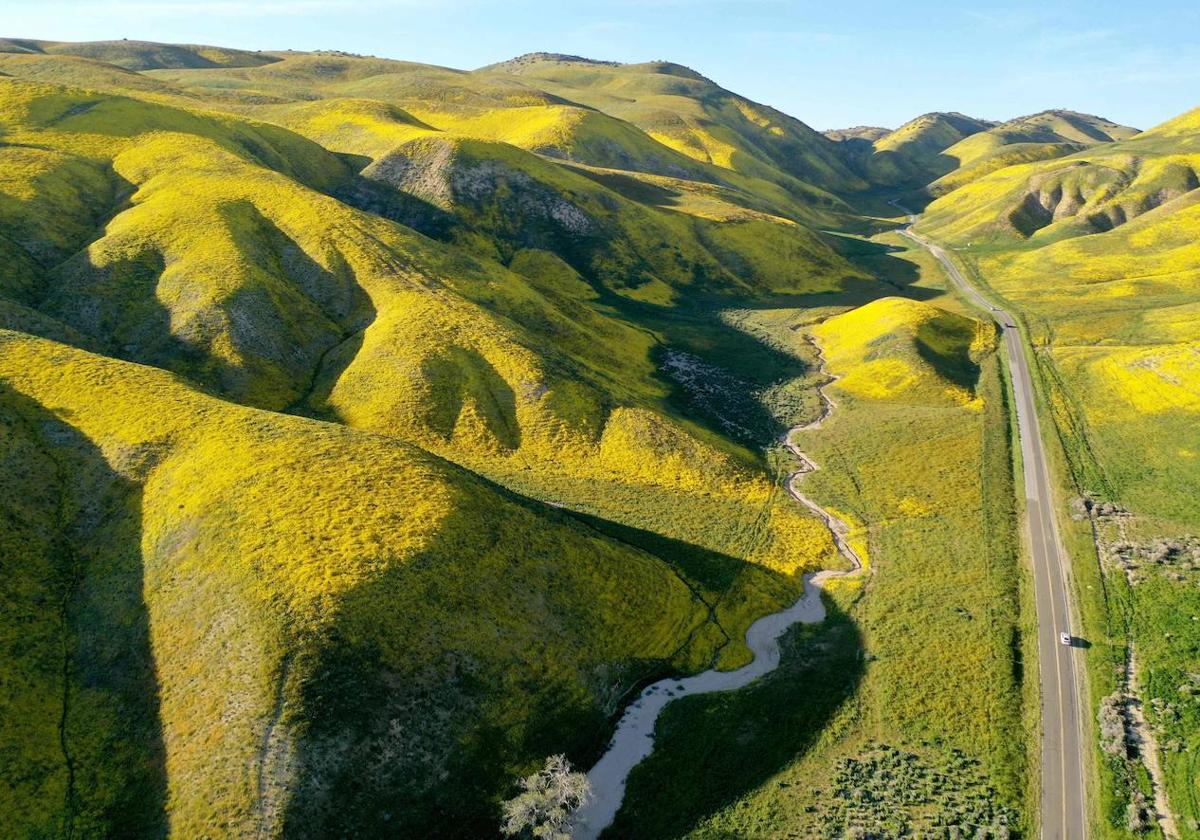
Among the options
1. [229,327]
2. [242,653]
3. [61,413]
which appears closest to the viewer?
[242,653]

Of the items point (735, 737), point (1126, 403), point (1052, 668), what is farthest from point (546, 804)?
point (1126, 403)

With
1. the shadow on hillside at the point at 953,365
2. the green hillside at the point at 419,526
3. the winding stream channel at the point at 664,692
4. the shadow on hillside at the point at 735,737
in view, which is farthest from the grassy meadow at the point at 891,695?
the shadow on hillside at the point at 953,365

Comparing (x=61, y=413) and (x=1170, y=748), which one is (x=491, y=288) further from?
(x=1170, y=748)

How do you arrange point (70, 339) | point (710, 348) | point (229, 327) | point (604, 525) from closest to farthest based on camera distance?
point (604, 525) → point (70, 339) → point (229, 327) → point (710, 348)

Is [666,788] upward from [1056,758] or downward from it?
downward

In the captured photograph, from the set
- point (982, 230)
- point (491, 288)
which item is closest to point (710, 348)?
point (491, 288)

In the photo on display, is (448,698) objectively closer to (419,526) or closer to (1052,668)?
(419,526)
